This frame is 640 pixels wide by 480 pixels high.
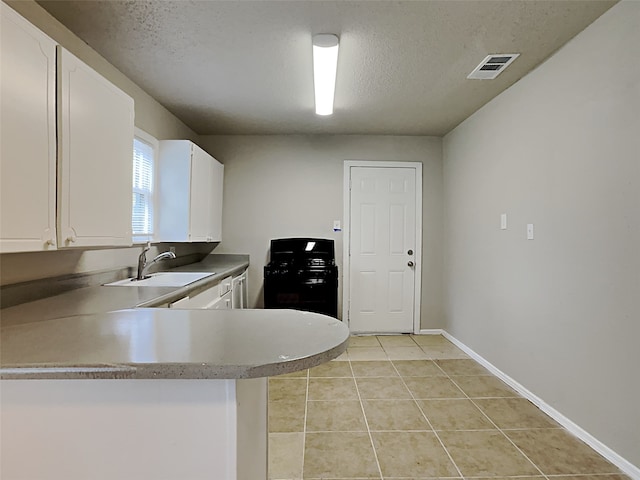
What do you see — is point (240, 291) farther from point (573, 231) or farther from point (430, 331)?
point (573, 231)

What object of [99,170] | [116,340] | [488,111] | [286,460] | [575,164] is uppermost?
[488,111]

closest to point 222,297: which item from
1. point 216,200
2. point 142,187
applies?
point 142,187

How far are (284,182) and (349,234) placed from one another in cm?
104

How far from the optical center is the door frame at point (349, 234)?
443 centimetres

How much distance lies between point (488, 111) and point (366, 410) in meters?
2.79

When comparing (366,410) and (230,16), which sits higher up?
(230,16)

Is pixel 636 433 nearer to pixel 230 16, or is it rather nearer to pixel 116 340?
pixel 116 340

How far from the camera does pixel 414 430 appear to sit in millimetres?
2225

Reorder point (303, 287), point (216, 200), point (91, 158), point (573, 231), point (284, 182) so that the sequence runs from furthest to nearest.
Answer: point (284, 182)
point (216, 200)
point (303, 287)
point (573, 231)
point (91, 158)

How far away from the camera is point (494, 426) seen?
7.43 feet

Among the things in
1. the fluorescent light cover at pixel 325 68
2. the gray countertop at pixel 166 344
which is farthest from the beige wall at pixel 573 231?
the gray countertop at pixel 166 344

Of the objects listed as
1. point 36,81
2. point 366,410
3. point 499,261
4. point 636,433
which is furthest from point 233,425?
point 499,261

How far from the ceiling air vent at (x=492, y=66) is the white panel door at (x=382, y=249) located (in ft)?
5.84

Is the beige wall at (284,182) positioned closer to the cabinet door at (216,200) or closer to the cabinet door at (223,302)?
the cabinet door at (216,200)
